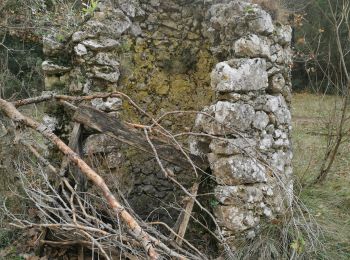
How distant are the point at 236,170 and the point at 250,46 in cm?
118

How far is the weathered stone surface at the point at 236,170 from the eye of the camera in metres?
4.30

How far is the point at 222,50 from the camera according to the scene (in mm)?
4949

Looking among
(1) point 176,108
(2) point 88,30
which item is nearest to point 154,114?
(1) point 176,108

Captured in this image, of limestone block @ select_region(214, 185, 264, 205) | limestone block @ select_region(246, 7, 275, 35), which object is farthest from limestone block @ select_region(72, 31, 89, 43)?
limestone block @ select_region(214, 185, 264, 205)

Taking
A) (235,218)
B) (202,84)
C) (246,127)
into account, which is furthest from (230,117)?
(202,84)

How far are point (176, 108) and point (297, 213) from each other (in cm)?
190

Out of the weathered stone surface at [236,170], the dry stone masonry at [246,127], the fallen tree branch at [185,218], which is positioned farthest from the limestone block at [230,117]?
the fallen tree branch at [185,218]

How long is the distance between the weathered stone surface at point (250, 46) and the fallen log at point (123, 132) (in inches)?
43.8

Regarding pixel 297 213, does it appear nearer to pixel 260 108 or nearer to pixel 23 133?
pixel 260 108

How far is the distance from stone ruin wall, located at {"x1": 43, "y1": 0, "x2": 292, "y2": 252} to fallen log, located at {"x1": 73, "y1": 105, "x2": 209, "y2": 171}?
0.34 meters

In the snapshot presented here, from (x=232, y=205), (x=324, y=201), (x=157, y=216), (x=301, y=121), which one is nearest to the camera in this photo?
(x=232, y=205)

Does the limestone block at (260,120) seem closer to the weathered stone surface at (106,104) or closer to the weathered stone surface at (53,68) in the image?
the weathered stone surface at (106,104)

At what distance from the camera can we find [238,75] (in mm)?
4324

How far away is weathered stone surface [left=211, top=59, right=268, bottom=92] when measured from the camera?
4316mm
